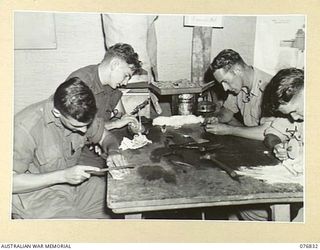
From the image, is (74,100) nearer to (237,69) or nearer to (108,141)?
(108,141)

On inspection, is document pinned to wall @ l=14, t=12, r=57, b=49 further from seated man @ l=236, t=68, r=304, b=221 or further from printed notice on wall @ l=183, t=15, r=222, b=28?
seated man @ l=236, t=68, r=304, b=221

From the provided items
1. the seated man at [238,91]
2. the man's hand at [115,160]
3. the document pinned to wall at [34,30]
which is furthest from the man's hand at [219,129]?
the document pinned to wall at [34,30]

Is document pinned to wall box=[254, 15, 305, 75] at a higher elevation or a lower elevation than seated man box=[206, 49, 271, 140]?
higher

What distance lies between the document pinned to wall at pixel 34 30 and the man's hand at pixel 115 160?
0.51 ft

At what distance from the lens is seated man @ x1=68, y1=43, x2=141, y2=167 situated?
622 millimetres

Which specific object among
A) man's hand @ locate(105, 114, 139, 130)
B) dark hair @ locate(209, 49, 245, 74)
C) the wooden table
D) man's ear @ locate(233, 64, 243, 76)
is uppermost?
dark hair @ locate(209, 49, 245, 74)

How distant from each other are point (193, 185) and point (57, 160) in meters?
0.17

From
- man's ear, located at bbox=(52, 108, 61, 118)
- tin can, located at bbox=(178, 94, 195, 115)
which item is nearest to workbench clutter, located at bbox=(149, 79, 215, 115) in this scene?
tin can, located at bbox=(178, 94, 195, 115)

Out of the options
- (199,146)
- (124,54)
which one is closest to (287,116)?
(199,146)

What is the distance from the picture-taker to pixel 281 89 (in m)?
0.63

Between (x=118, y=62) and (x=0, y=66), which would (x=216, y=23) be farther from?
(x=0, y=66)

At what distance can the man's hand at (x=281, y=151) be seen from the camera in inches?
24.6

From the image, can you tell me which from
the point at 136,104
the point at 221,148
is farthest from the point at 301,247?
the point at 136,104

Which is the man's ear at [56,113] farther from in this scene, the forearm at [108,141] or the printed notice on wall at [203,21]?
the printed notice on wall at [203,21]
